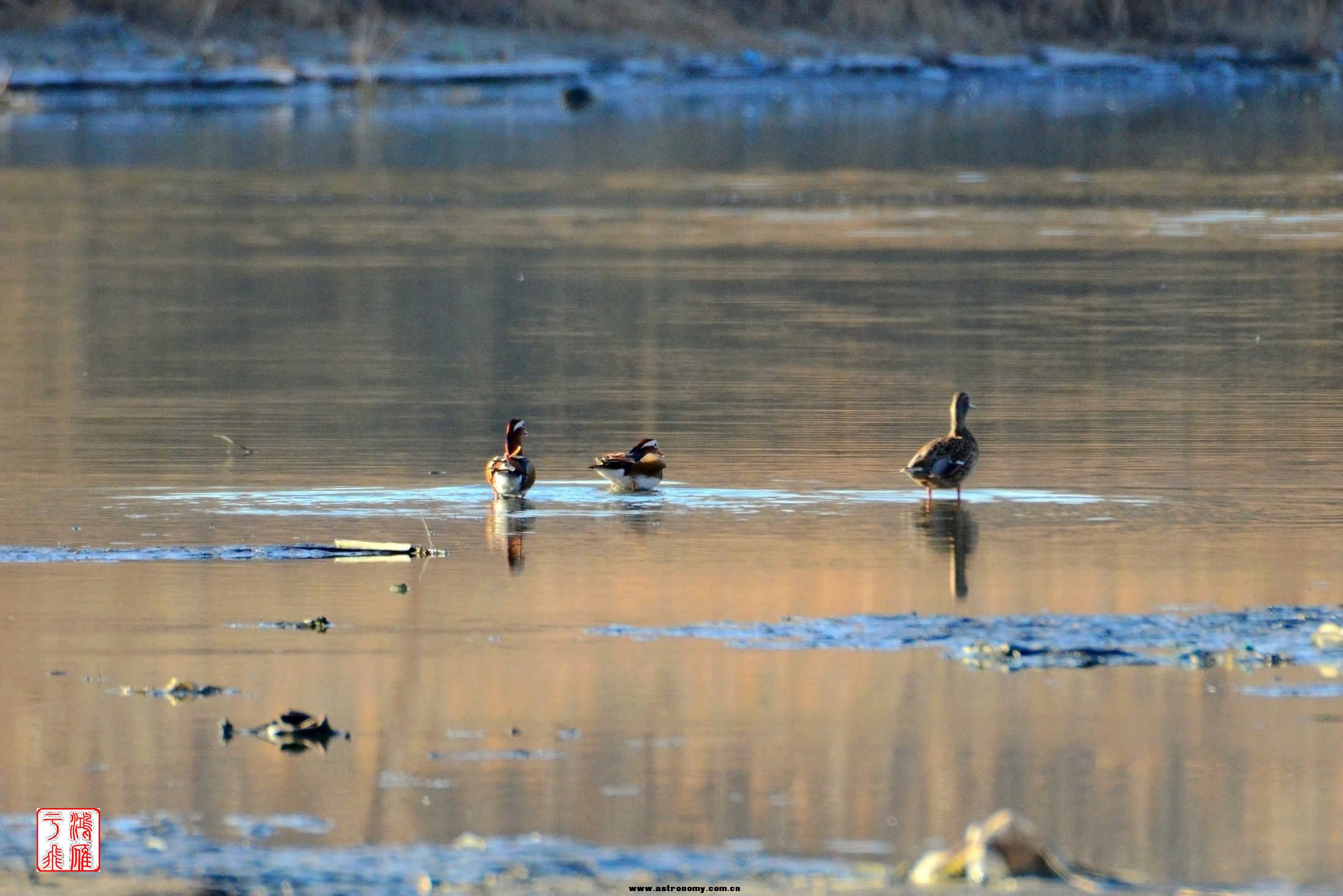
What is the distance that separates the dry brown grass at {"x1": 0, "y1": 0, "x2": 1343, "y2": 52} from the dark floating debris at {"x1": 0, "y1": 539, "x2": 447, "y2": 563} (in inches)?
2313

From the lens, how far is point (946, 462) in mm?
11602

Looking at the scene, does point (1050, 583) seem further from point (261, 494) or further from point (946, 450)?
point (261, 494)

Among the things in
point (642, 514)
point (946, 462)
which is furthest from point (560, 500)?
point (946, 462)

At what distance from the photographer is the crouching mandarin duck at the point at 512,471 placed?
38.2 feet

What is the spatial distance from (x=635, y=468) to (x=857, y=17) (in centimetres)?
6988

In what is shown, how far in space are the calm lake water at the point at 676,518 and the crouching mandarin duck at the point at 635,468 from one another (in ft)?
0.61

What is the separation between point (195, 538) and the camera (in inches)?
430

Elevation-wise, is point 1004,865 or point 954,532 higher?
point 954,532

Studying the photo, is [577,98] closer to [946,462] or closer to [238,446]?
[238,446]

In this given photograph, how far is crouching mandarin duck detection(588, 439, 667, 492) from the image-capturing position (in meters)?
11.9

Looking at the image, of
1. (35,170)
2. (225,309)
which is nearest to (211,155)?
(35,170)

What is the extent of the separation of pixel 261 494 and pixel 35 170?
25.5 m

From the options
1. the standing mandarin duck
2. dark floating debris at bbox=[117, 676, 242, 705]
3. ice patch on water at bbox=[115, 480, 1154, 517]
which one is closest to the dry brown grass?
ice patch on water at bbox=[115, 480, 1154, 517]

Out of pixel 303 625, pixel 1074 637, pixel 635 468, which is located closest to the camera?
pixel 1074 637
